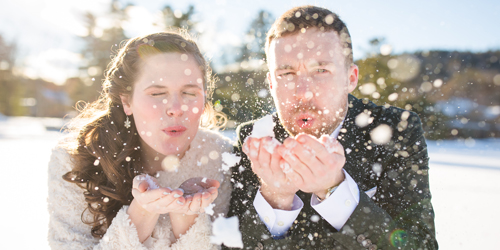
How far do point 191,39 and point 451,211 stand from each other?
15.2ft

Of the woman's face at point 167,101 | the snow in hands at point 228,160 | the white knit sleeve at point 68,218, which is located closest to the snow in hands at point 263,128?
the snow in hands at point 228,160

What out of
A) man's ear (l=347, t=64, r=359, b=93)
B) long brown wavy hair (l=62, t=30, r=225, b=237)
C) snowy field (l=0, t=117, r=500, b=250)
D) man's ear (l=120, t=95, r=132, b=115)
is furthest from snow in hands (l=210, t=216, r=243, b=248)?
snowy field (l=0, t=117, r=500, b=250)

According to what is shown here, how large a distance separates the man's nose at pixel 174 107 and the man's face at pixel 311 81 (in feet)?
2.29

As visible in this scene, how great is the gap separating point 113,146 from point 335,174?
5.90 feet

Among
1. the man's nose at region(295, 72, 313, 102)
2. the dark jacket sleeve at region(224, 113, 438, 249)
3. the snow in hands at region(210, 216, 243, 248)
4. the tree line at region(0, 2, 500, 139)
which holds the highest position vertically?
the man's nose at region(295, 72, 313, 102)

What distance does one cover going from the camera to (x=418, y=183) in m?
2.07

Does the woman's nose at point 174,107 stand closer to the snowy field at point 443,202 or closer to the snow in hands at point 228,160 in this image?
the snow in hands at point 228,160

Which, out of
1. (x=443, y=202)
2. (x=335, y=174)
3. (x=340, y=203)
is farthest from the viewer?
(x=443, y=202)

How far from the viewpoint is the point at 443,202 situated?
5398 millimetres

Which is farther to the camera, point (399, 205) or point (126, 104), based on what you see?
point (126, 104)

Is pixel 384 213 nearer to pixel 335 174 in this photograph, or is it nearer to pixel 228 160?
pixel 335 174

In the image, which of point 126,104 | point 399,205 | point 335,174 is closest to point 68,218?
point 126,104

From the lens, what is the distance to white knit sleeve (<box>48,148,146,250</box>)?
6.89ft

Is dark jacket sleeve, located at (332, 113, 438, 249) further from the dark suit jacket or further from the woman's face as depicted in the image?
the woman's face
